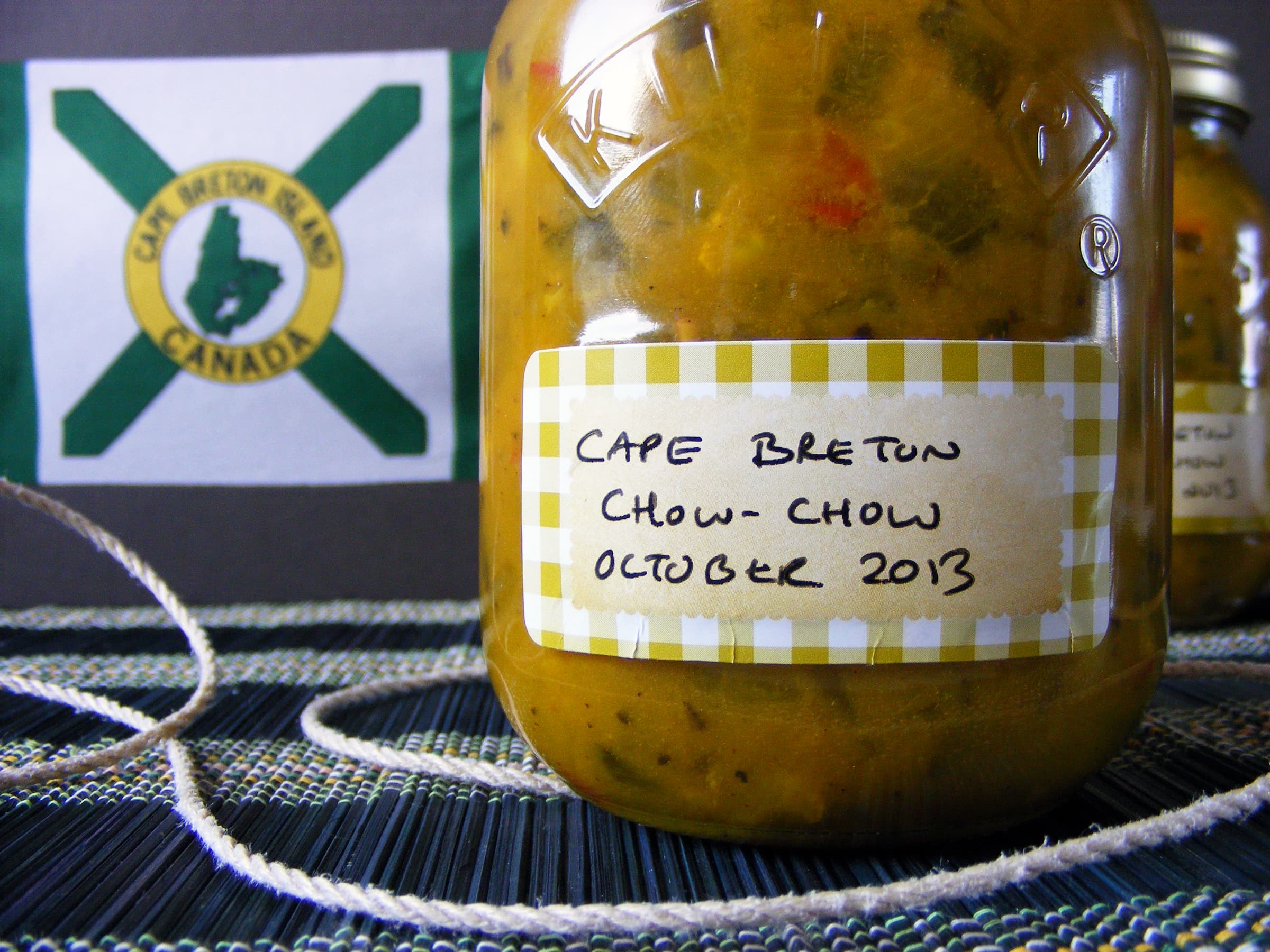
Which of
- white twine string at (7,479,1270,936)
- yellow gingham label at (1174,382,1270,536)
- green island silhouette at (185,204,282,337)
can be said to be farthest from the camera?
green island silhouette at (185,204,282,337)

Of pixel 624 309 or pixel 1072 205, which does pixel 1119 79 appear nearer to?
pixel 1072 205

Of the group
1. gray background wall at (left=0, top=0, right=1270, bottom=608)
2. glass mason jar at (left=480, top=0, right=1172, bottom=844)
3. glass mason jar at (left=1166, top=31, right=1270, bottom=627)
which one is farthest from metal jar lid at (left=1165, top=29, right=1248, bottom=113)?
glass mason jar at (left=480, top=0, right=1172, bottom=844)

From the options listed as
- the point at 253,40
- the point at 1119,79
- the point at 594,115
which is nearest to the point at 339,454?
the point at 253,40

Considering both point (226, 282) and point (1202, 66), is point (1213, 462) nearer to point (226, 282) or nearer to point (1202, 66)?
point (1202, 66)

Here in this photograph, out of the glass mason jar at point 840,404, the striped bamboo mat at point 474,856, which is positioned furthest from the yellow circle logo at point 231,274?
the glass mason jar at point 840,404

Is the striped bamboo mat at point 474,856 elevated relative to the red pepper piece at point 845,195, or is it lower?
lower

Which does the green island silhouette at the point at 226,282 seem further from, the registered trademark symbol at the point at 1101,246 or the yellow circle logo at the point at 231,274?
the registered trademark symbol at the point at 1101,246

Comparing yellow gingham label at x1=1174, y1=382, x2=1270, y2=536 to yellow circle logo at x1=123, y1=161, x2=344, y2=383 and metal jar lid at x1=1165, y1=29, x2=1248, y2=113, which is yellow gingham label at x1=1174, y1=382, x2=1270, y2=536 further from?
yellow circle logo at x1=123, y1=161, x2=344, y2=383
